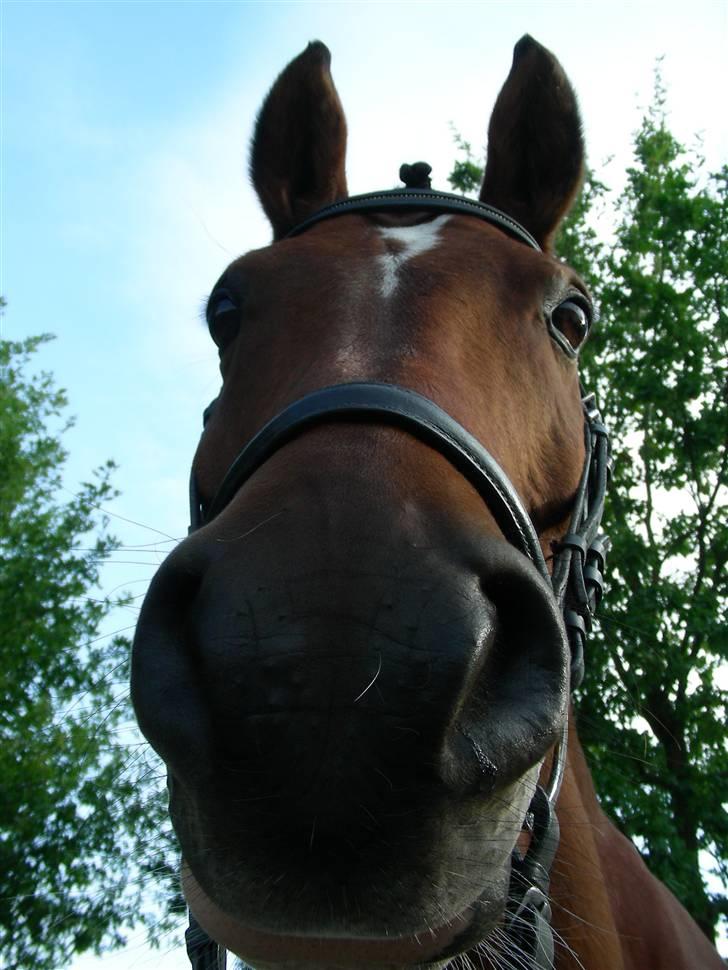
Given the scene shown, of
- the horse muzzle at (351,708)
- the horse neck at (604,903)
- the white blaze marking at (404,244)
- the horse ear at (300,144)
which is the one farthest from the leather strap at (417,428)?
the horse ear at (300,144)

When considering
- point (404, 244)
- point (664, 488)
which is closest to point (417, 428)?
point (404, 244)

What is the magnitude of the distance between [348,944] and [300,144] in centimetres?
384

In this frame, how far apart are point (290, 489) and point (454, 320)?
1024 millimetres

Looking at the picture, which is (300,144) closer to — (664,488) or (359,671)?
(359,671)

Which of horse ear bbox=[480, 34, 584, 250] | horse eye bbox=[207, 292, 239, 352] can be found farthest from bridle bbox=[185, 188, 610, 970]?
horse ear bbox=[480, 34, 584, 250]

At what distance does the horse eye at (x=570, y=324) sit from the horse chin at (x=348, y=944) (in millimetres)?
2002

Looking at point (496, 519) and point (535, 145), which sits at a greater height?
point (535, 145)

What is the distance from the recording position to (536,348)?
106 inches

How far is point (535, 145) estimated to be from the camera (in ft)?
12.5

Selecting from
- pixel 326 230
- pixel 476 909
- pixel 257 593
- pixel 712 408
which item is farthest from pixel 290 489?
pixel 712 408

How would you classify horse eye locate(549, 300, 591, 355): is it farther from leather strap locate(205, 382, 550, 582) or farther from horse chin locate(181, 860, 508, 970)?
horse chin locate(181, 860, 508, 970)

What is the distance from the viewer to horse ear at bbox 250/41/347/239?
4.03 meters

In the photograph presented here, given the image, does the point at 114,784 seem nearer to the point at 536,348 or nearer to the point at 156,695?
the point at 156,695

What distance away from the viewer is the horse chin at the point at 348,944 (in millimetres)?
1396
